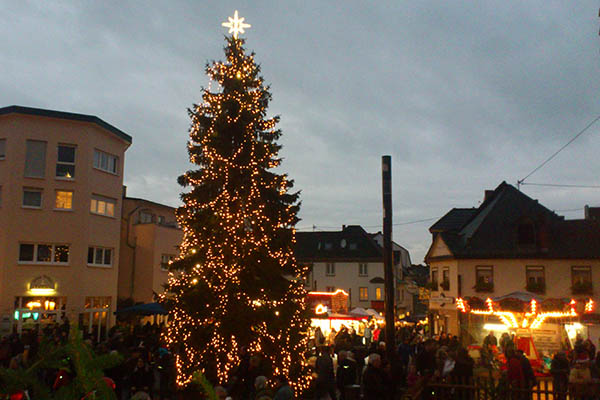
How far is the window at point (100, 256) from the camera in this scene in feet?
96.2

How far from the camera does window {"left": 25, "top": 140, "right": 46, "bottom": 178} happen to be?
2791cm

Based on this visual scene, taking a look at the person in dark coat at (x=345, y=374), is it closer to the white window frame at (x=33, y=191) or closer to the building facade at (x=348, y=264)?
the white window frame at (x=33, y=191)

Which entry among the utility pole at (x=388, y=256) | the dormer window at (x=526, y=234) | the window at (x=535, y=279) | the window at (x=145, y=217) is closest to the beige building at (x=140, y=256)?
the window at (x=145, y=217)

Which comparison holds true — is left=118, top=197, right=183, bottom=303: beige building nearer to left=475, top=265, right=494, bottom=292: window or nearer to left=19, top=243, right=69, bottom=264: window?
left=19, top=243, right=69, bottom=264: window

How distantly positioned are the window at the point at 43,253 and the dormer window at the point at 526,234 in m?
25.9

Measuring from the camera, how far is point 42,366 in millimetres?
1733

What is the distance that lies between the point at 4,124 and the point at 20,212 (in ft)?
15.4

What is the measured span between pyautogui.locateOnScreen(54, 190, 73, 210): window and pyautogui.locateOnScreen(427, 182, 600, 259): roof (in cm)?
2258

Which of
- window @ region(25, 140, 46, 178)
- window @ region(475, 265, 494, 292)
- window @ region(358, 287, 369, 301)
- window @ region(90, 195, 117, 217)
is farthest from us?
window @ region(358, 287, 369, 301)

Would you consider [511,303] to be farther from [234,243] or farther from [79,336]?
[79,336]

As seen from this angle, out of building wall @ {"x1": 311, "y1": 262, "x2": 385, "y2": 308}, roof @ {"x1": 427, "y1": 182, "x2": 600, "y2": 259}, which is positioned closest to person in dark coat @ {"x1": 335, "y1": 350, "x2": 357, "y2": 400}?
roof @ {"x1": 427, "y1": 182, "x2": 600, "y2": 259}

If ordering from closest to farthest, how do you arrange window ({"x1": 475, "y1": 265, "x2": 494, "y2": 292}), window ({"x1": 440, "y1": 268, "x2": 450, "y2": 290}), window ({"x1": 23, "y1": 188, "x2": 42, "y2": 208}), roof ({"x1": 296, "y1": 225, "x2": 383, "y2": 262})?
window ({"x1": 23, "y1": 188, "x2": 42, "y2": 208})
window ({"x1": 475, "y1": 265, "x2": 494, "y2": 292})
window ({"x1": 440, "y1": 268, "x2": 450, "y2": 290})
roof ({"x1": 296, "y1": 225, "x2": 383, "y2": 262})

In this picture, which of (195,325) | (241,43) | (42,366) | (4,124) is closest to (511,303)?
(195,325)

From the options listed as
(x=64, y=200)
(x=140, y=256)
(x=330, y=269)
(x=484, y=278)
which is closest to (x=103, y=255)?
(x=64, y=200)
